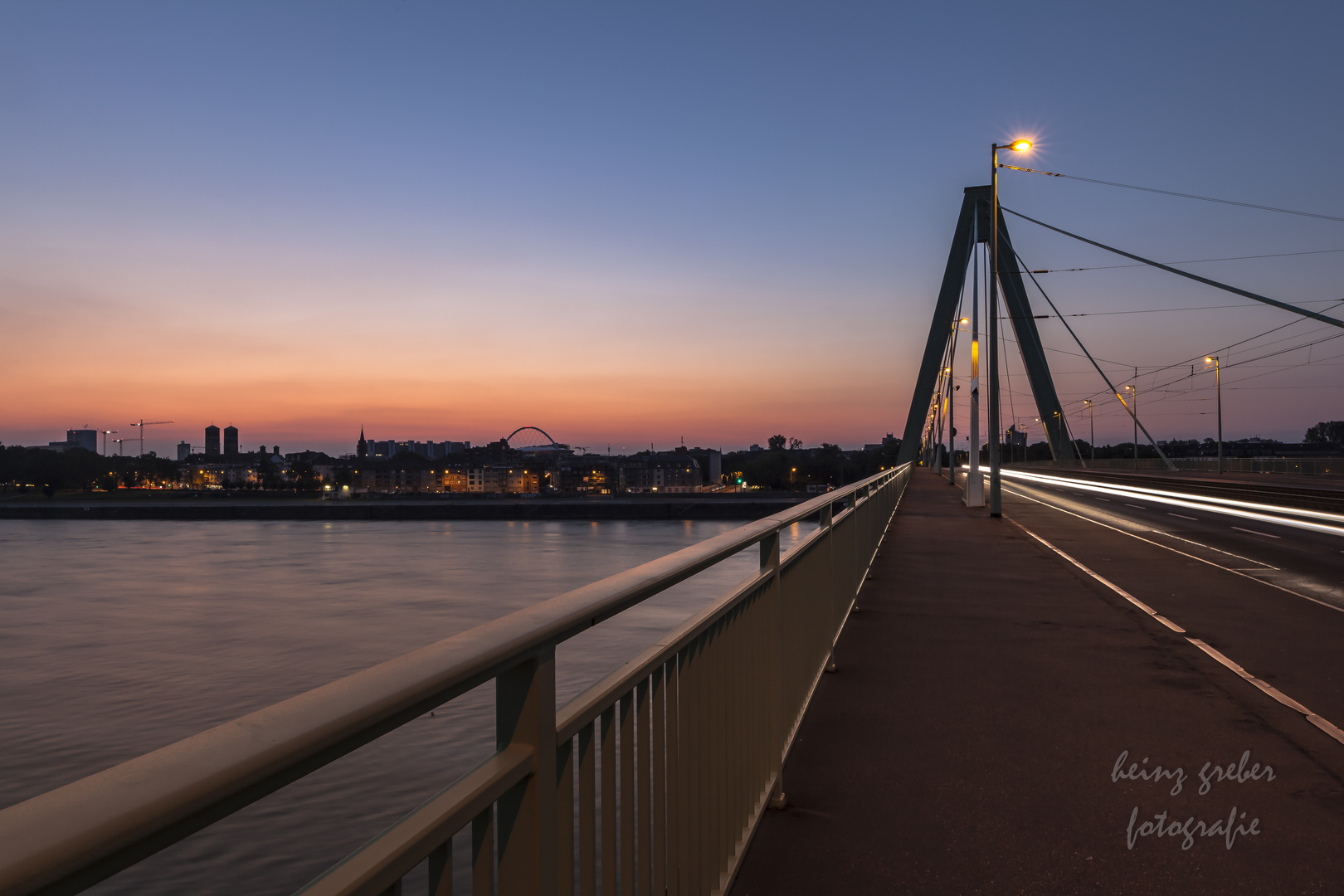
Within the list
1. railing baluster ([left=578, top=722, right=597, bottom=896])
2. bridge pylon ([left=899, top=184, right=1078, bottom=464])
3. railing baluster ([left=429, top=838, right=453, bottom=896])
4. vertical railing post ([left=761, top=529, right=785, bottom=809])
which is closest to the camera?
railing baluster ([left=429, top=838, right=453, bottom=896])

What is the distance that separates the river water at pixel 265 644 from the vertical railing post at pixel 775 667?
6.80ft

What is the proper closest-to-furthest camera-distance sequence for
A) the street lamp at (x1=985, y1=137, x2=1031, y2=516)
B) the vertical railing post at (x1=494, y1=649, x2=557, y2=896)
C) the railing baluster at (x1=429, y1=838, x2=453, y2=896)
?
the railing baluster at (x1=429, y1=838, x2=453, y2=896)
the vertical railing post at (x1=494, y1=649, x2=557, y2=896)
the street lamp at (x1=985, y1=137, x2=1031, y2=516)

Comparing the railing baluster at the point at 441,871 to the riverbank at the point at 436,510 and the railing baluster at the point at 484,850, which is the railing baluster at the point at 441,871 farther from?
the riverbank at the point at 436,510

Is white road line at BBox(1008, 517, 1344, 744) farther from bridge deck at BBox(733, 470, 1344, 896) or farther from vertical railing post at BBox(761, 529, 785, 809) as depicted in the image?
vertical railing post at BBox(761, 529, 785, 809)

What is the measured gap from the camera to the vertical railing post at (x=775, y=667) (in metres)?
4.03

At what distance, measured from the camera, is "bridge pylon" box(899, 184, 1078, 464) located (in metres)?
58.4

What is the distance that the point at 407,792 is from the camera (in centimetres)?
1198

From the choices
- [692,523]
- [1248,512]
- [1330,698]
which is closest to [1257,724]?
[1330,698]

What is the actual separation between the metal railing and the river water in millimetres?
316

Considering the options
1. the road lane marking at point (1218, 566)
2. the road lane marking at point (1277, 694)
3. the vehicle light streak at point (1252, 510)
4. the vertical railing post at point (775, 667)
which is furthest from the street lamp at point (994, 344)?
the vertical railing post at point (775, 667)

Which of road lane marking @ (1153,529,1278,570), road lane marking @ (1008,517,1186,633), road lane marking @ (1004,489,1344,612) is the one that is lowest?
road lane marking @ (1153,529,1278,570)

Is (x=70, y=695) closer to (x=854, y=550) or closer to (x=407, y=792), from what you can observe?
(x=407, y=792)

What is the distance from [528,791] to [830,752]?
3.62 m

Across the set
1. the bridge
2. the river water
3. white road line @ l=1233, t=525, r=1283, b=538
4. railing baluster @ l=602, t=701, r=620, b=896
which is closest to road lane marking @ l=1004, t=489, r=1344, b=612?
the bridge
